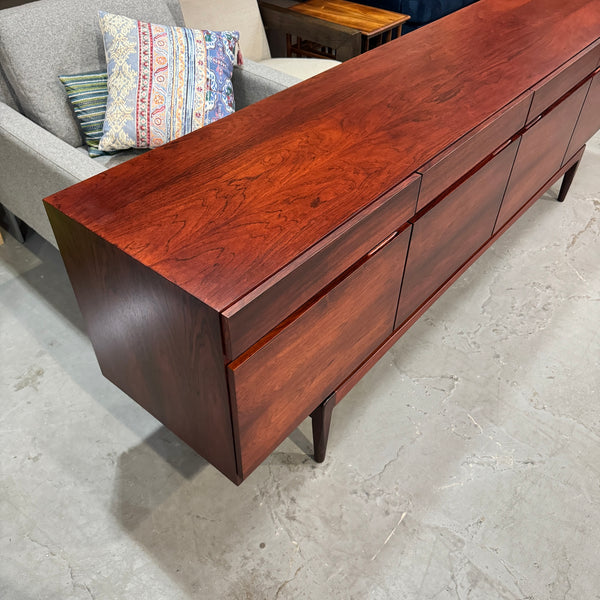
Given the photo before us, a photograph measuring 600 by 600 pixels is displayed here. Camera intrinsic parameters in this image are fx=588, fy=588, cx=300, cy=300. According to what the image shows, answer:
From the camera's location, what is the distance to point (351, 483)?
1312 millimetres

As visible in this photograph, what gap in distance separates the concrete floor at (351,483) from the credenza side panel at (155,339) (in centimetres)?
27

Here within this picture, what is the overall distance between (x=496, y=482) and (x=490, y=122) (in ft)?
2.57

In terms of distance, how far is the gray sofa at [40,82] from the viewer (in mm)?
1399

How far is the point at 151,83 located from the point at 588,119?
4.29 ft

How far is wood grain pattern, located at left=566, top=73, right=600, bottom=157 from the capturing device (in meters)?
1.72

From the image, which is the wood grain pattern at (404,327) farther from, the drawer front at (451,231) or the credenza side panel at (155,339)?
the credenza side panel at (155,339)

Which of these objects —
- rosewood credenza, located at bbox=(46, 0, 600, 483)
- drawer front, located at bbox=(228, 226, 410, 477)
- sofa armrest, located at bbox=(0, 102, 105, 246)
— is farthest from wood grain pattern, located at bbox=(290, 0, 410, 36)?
drawer front, located at bbox=(228, 226, 410, 477)

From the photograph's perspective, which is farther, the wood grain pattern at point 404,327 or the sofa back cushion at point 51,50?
the sofa back cushion at point 51,50

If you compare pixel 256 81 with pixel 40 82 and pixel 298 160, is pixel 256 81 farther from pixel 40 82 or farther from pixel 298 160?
pixel 298 160

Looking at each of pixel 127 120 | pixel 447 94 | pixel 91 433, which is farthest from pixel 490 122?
pixel 91 433

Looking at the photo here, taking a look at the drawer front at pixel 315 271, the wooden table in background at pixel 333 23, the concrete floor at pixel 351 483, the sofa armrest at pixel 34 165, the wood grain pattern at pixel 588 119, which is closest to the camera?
the drawer front at pixel 315 271

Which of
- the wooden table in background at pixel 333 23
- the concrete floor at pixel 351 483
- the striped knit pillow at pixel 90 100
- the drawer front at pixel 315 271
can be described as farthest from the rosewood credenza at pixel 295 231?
the wooden table in background at pixel 333 23

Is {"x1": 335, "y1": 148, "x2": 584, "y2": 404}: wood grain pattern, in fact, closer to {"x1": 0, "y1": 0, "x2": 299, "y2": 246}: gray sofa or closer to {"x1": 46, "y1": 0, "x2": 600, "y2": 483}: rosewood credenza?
{"x1": 46, "y1": 0, "x2": 600, "y2": 483}: rosewood credenza

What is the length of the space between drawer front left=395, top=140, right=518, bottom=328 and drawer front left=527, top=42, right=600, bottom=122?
0.11m
